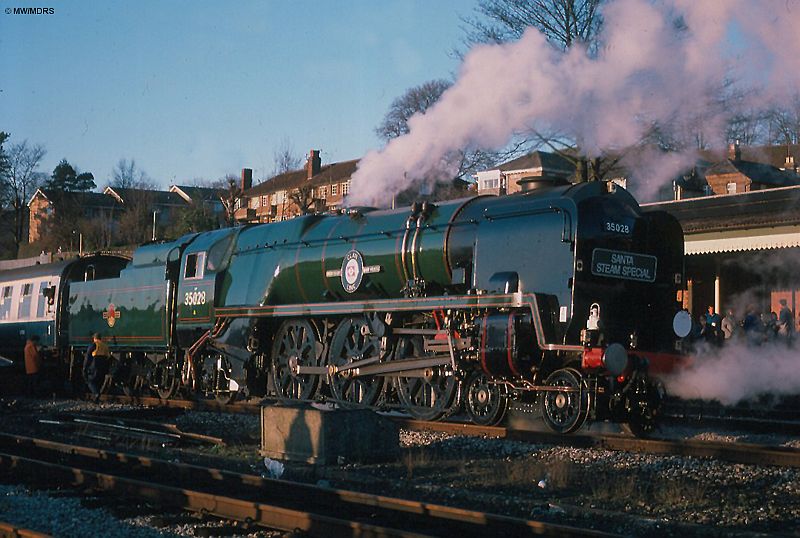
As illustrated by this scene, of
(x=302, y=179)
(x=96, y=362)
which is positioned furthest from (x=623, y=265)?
(x=302, y=179)

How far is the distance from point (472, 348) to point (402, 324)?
6.43 ft

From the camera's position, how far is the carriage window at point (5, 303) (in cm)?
2667

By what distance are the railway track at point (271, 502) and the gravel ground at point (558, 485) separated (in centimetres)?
45

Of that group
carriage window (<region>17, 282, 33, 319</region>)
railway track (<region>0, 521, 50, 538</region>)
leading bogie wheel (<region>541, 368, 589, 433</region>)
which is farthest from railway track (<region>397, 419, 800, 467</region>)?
carriage window (<region>17, 282, 33, 319</region>)

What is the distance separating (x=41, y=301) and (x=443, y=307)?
49.2ft

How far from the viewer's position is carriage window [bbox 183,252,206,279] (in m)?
18.8

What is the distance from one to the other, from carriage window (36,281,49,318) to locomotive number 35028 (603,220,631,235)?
1680 cm

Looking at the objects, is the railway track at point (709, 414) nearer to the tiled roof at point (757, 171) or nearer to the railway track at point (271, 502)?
the railway track at point (271, 502)

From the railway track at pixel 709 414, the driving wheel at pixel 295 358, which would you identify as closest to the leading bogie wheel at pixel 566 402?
the railway track at pixel 709 414

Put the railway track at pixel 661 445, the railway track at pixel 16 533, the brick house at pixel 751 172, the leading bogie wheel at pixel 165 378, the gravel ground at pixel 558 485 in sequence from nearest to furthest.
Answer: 1. the railway track at pixel 16 533
2. the gravel ground at pixel 558 485
3. the railway track at pixel 661 445
4. the leading bogie wheel at pixel 165 378
5. the brick house at pixel 751 172

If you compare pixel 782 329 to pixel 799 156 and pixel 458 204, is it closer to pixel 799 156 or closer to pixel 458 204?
pixel 458 204

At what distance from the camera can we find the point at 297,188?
194 feet

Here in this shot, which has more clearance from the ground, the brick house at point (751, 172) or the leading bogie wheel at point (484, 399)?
the brick house at point (751, 172)

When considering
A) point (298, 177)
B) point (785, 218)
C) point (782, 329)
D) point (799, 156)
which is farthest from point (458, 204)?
point (298, 177)
